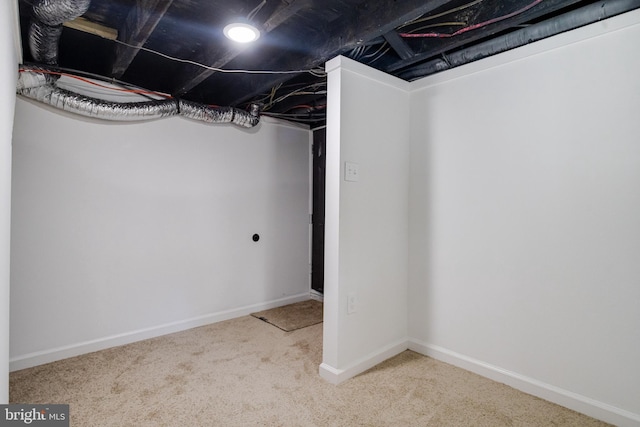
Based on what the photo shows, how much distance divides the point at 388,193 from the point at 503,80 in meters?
1.09

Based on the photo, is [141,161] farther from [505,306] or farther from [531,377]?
[531,377]

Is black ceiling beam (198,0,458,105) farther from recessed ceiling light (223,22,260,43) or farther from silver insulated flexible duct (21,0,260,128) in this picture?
silver insulated flexible duct (21,0,260,128)

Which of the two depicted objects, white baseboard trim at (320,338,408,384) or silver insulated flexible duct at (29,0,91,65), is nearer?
silver insulated flexible duct at (29,0,91,65)

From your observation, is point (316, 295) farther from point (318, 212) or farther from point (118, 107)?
A: point (118, 107)

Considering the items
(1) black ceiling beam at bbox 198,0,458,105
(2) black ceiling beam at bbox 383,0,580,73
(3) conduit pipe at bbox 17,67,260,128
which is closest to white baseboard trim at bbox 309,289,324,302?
Result: (3) conduit pipe at bbox 17,67,260,128

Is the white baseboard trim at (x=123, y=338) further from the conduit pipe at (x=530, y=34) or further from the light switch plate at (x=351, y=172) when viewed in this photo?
the conduit pipe at (x=530, y=34)

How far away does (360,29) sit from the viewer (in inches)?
79.5

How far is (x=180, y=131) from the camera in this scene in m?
3.09

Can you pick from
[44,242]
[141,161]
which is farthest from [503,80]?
[44,242]

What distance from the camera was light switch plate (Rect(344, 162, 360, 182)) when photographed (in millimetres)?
2271

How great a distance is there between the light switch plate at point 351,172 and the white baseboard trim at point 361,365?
4.27 feet

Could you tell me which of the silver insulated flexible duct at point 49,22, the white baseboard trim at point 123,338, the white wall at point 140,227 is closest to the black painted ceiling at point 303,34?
the silver insulated flexible duct at point 49,22

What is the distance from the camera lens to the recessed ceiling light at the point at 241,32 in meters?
1.86

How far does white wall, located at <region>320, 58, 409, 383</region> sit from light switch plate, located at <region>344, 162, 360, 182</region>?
0.10ft
